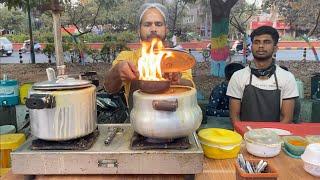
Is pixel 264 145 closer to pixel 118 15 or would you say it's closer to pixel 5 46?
pixel 118 15

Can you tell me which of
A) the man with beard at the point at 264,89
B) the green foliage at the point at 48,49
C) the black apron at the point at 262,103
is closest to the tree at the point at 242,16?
the man with beard at the point at 264,89

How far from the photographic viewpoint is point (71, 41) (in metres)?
6.07

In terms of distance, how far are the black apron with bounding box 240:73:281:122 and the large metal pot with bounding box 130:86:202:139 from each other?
1887 millimetres

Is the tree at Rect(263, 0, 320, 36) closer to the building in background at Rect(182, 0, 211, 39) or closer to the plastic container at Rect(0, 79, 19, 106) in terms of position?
the building in background at Rect(182, 0, 211, 39)

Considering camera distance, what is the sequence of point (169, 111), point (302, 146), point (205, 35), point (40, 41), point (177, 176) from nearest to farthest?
1. point (169, 111)
2. point (177, 176)
3. point (302, 146)
4. point (205, 35)
5. point (40, 41)

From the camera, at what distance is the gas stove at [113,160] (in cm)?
111

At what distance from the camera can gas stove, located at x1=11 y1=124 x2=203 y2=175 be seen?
1108 millimetres

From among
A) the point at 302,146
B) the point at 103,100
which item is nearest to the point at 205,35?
the point at 103,100

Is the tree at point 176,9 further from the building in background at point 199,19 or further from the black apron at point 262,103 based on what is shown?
the black apron at point 262,103

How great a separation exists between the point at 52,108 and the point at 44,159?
0.21m

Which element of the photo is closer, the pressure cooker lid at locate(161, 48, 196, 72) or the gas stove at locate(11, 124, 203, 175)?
the gas stove at locate(11, 124, 203, 175)

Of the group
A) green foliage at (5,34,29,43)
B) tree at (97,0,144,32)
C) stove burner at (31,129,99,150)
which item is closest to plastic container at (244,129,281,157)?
stove burner at (31,129,99,150)

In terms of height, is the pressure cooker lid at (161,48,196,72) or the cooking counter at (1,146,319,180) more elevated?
the pressure cooker lid at (161,48,196,72)

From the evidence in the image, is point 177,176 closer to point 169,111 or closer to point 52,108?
point 169,111
